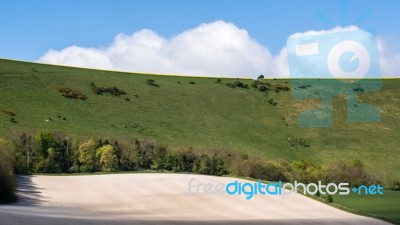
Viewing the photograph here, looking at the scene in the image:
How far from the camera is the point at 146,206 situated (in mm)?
47812

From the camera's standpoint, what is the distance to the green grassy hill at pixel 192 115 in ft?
308

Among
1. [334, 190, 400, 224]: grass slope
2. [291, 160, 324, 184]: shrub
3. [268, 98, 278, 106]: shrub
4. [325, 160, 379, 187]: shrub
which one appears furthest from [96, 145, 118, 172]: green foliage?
[268, 98, 278, 106]: shrub

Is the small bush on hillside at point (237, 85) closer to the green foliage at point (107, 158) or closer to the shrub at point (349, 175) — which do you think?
the green foliage at point (107, 158)

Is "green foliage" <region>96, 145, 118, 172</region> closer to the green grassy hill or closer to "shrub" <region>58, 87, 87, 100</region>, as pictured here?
the green grassy hill

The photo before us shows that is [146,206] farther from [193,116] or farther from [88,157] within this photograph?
[193,116]

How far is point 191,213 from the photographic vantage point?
147ft

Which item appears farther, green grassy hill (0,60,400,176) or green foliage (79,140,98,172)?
green grassy hill (0,60,400,176)

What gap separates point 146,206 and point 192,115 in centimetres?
6163

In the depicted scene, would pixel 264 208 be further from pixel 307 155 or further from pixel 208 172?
pixel 307 155

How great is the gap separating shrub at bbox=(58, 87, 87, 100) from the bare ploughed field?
139 feet

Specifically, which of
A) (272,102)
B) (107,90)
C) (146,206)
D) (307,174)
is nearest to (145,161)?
(307,174)

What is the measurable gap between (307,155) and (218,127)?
16.6m

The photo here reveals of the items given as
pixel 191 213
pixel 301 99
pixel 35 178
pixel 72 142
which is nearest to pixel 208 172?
pixel 72 142

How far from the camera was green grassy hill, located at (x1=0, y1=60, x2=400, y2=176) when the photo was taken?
93812 millimetres
